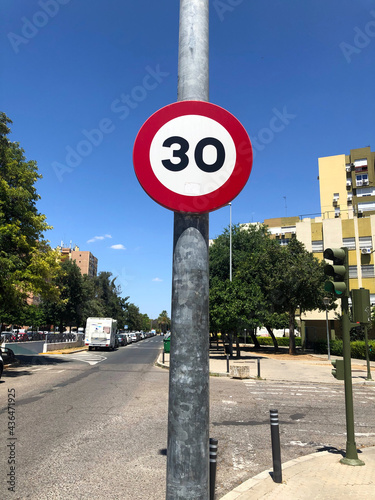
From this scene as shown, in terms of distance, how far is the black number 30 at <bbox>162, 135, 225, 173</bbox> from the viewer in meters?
2.05

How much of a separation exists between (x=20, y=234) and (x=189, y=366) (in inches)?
753

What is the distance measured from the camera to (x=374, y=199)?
5516cm

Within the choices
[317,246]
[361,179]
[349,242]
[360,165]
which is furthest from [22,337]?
[360,165]

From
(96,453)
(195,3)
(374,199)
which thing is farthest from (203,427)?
(374,199)

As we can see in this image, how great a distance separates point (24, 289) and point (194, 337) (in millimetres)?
18106

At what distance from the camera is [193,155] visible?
6.72 ft

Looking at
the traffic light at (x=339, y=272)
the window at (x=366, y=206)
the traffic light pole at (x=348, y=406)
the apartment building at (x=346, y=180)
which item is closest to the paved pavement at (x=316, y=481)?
the traffic light pole at (x=348, y=406)

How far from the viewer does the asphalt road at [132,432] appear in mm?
4656

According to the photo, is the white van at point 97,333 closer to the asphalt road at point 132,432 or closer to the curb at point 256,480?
the asphalt road at point 132,432

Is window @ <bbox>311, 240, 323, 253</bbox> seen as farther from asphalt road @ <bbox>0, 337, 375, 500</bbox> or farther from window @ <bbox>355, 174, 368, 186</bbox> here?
asphalt road @ <bbox>0, 337, 375, 500</bbox>

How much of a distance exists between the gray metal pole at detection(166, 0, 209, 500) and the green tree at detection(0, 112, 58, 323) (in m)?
16.4

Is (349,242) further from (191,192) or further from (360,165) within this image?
(191,192)

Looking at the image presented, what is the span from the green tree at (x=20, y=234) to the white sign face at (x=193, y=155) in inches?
638

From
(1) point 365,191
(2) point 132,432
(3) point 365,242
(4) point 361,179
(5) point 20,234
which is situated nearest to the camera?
(2) point 132,432
